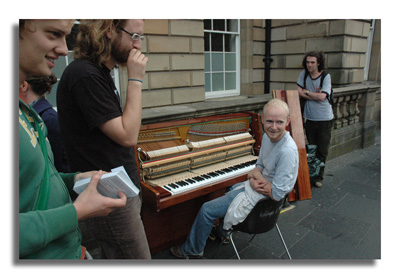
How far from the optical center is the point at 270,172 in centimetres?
233

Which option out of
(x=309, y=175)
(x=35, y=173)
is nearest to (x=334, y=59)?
(x=309, y=175)

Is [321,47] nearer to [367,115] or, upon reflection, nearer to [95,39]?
[367,115]

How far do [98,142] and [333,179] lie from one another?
14.5ft

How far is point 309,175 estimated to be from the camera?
4.25 meters

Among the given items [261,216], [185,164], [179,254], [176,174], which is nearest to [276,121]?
[261,216]

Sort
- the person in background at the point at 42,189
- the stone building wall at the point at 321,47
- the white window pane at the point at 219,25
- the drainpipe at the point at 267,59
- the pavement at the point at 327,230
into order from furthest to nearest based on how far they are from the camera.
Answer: the drainpipe at the point at 267,59 → the stone building wall at the point at 321,47 → the white window pane at the point at 219,25 → the pavement at the point at 327,230 → the person in background at the point at 42,189

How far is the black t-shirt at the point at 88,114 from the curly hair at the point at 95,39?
0.22 ft

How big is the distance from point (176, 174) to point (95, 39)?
57.0 inches

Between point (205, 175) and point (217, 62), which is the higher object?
point (217, 62)

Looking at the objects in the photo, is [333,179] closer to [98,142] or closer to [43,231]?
[98,142]

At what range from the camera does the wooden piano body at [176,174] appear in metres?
2.29

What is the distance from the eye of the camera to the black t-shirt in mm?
1407

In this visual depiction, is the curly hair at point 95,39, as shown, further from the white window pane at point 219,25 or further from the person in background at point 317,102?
the white window pane at point 219,25

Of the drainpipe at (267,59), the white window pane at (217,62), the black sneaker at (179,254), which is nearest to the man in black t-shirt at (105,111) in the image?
the black sneaker at (179,254)
